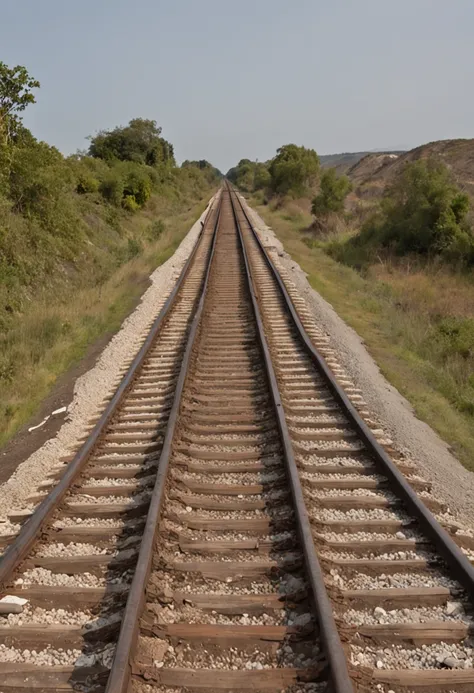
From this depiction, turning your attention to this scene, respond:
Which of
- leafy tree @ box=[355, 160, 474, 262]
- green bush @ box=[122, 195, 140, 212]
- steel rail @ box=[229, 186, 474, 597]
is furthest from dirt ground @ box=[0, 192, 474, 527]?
green bush @ box=[122, 195, 140, 212]

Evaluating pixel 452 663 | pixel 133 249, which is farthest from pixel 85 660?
pixel 133 249

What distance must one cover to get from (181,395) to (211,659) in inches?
171

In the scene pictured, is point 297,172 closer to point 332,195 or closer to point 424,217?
point 332,195

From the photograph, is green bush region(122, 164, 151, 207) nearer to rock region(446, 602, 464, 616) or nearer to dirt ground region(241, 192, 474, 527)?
dirt ground region(241, 192, 474, 527)

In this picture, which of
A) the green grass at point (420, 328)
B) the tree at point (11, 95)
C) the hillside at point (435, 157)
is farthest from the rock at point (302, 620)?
the hillside at point (435, 157)

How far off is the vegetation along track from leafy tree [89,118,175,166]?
3906cm

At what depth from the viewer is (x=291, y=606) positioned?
12.4 ft

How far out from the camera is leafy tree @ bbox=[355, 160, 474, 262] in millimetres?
21000

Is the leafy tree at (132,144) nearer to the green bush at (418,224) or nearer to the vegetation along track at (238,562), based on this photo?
the green bush at (418,224)

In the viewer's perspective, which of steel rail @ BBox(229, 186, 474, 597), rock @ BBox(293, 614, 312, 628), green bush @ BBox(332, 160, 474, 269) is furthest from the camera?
green bush @ BBox(332, 160, 474, 269)

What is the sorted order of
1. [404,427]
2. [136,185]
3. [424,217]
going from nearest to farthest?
[404,427]
[424,217]
[136,185]

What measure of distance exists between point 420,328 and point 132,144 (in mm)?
43424

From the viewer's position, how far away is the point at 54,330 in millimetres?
11914

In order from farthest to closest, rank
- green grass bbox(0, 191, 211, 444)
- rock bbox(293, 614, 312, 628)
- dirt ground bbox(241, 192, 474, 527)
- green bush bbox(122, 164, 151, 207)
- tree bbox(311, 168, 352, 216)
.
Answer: green bush bbox(122, 164, 151, 207), tree bbox(311, 168, 352, 216), green grass bbox(0, 191, 211, 444), dirt ground bbox(241, 192, 474, 527), rock bbox(293, 614, 312, 628)
